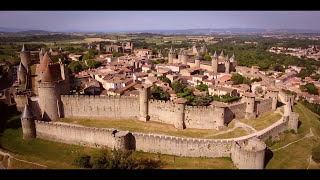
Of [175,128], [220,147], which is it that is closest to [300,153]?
[220,147]

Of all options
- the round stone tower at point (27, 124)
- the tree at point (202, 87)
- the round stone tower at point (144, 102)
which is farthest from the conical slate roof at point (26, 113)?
the tree at point (202, 87)

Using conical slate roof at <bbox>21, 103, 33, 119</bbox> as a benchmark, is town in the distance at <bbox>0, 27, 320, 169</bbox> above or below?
below

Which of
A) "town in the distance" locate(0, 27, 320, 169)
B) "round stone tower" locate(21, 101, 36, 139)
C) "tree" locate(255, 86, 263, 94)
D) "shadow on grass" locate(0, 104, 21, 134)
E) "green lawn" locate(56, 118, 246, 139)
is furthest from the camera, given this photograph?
"tree" locate(255, 86, 263, 94)

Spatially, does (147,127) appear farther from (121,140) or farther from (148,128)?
(121,140)

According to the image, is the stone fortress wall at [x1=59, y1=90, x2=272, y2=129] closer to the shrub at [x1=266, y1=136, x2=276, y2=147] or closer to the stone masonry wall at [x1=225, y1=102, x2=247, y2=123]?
the stone masonry wall at [x1=225, y1=102, x2=247, y2=123]

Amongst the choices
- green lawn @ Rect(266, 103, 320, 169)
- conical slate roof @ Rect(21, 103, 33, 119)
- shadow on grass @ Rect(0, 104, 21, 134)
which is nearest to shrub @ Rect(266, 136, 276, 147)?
green lawn @ Rect(266, 103, 320, 169)
